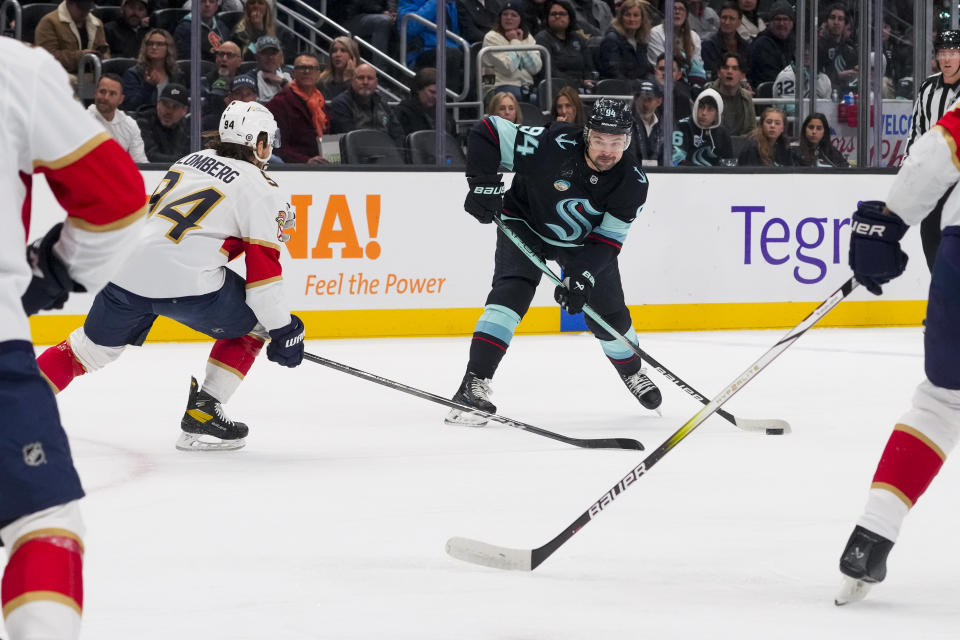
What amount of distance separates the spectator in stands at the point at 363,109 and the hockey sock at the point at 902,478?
4786mm

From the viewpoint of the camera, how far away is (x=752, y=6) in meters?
8.27

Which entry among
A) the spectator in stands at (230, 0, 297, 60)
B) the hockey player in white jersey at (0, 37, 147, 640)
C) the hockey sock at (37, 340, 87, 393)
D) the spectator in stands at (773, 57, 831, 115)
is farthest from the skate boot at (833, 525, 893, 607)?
the spectator in stands at (773, 57, 831, 115)

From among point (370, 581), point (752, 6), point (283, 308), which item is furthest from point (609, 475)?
point (752, 6)

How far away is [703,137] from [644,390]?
313 centimetres

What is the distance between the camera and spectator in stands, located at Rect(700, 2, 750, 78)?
7793mm

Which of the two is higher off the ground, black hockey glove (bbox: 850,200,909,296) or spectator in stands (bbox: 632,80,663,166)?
black hockey glove (bbox: 850,200,909,296)

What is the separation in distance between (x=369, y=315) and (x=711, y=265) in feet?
6.03

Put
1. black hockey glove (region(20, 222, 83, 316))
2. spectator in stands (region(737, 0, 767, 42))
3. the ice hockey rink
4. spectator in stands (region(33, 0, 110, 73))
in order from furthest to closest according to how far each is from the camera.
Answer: spectator in stands (region(737, 0, 767, 42)) → spectator in stands (region(33, 0, 110, 73)) → the ice hockey rink → black hockey glove (region(20, 222, 83, 316))

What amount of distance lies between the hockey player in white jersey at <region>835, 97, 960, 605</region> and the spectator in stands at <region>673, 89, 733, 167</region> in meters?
4.98

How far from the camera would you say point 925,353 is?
6.92 feet

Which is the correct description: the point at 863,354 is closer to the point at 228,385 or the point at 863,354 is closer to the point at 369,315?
the point at 369,315

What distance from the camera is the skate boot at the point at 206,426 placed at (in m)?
3.68

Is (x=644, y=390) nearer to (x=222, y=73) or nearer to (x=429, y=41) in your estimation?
(x=222, y=73)

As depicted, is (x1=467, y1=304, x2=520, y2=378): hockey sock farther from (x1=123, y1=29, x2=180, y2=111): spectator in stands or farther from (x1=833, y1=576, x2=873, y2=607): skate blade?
(x1=123, y1=29, x2=180, y2=111): spectator in stands
